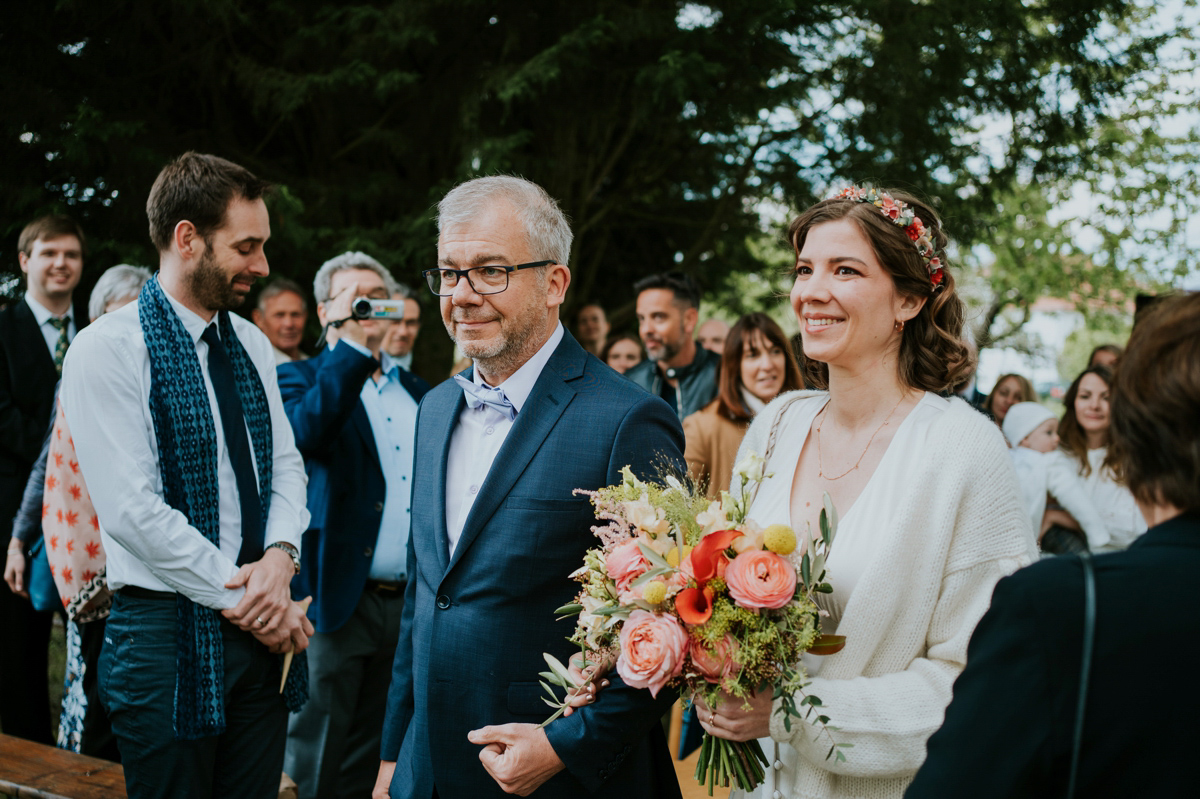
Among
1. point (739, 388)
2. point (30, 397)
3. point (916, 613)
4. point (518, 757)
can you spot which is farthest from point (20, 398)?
point (916, 613)

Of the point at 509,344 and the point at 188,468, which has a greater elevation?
the point at 509,344

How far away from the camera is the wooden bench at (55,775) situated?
3010 mm

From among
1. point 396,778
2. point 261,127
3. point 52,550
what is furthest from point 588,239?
point 396,778

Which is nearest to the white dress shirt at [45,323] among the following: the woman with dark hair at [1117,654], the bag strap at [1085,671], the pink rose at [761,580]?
the pink rose at [761,580]

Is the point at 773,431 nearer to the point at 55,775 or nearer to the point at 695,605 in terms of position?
the point at 695,605

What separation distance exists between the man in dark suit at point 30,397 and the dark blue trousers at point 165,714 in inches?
93.3

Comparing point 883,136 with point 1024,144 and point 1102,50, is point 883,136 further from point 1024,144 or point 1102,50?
point 1102,50

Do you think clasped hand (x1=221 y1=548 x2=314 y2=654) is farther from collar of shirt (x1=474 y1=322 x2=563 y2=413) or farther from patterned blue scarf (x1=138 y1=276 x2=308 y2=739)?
collar of shirt (x1=474 y1=322 x2=563 y2=413)

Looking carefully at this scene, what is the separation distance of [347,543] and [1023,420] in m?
5.26

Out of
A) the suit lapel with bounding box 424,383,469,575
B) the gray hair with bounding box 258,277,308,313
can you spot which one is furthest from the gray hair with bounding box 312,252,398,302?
the suit lapel with bounding box 424,383,469,575

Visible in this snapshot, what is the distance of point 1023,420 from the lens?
22.5 feet

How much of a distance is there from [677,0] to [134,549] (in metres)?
6.12

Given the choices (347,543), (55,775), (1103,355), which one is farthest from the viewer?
(1103,355)

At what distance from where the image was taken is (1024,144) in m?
8.20
